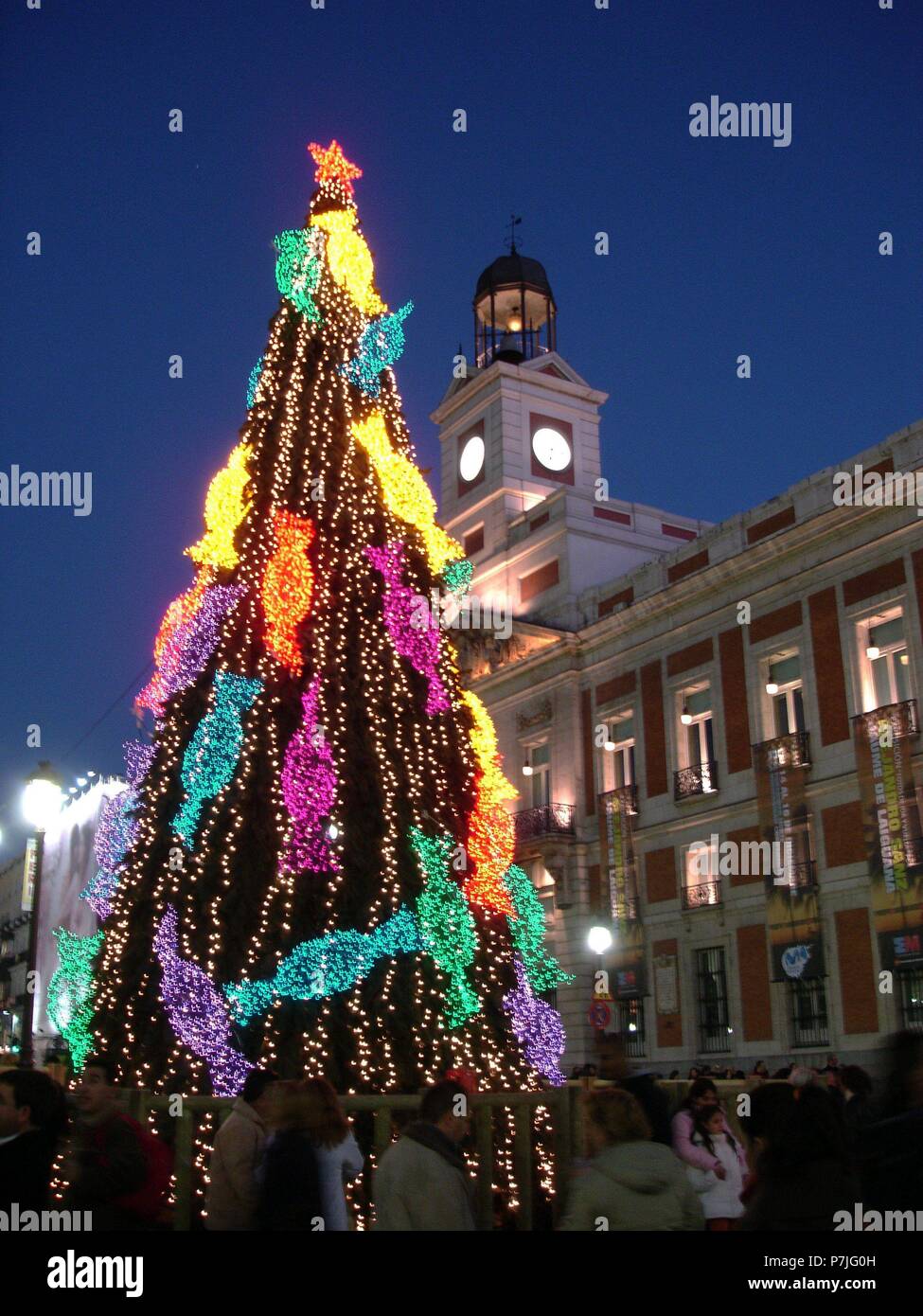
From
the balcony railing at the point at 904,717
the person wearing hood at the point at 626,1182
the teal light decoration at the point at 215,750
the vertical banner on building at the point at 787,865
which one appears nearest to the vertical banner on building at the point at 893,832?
the balcony railing at the point at 904,717

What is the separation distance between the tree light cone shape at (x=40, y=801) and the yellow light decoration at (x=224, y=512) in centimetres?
326

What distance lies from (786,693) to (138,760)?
666 inches

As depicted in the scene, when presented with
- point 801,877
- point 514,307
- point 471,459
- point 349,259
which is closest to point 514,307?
point 514,307

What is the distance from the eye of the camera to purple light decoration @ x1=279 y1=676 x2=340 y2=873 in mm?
11000

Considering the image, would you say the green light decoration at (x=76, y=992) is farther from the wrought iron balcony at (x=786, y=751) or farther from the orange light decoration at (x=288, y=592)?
the wrought iron balcony at (x=786, y=751)

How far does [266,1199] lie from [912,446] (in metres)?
20.8

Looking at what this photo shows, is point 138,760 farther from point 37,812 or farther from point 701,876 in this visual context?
point 701,876

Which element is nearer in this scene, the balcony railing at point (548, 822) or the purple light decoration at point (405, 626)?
the purple light decoration at point (405, 626)

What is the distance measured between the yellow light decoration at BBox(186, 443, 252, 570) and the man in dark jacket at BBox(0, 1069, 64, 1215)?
779 centimetres

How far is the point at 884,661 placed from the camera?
937 inches

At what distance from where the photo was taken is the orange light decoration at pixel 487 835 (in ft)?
40.0

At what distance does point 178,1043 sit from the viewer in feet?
35.2
